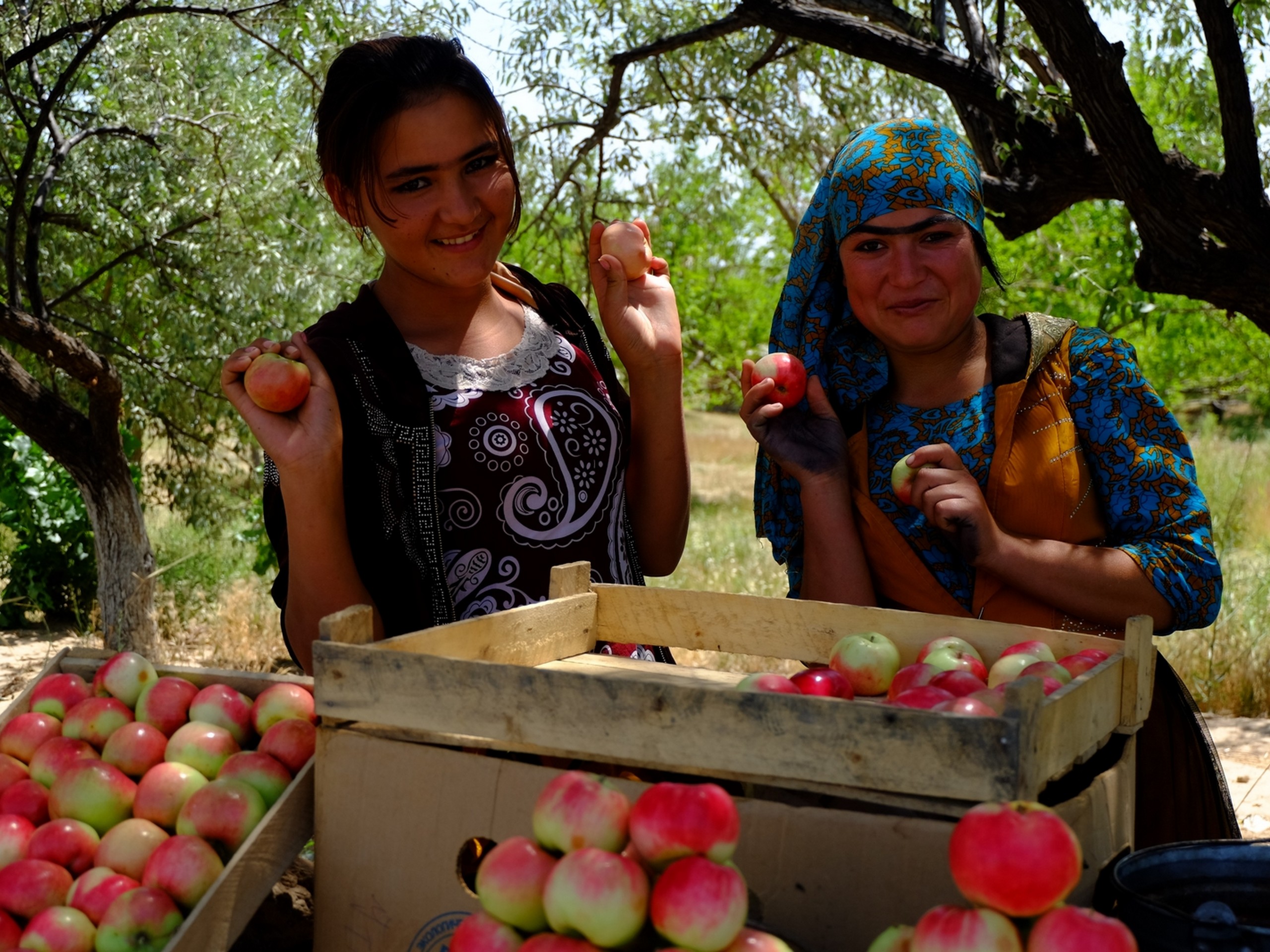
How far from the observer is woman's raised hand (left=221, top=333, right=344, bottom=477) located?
1850 millimetres

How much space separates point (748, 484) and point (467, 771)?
14.6 metres

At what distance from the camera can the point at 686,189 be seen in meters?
8.86

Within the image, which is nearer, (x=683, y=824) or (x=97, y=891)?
(x=683, y=824)

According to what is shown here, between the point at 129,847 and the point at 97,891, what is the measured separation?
Result: 82mm

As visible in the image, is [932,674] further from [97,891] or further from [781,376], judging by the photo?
[97,891]

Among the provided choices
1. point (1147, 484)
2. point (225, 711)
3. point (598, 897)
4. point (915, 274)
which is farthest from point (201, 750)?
point (1147, 484)

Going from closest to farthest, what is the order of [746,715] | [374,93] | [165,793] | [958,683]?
[746,715] < [958,683] < [165,793] < [374,93]

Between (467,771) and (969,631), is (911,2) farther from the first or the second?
(467,771)

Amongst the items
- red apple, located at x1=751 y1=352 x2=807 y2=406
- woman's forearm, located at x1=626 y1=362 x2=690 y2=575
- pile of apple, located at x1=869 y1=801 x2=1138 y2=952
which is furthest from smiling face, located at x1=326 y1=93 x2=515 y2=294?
pile of apple, located at x1=869 y1=801 x2=1138 y2=952

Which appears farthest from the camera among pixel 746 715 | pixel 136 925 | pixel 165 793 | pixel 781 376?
pixel 781 376

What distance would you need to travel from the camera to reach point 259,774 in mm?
1600

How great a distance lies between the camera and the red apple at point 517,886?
119 cm

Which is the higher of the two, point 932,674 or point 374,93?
point 374,93

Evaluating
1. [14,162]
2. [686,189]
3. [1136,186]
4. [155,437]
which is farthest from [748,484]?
[1136,186]
